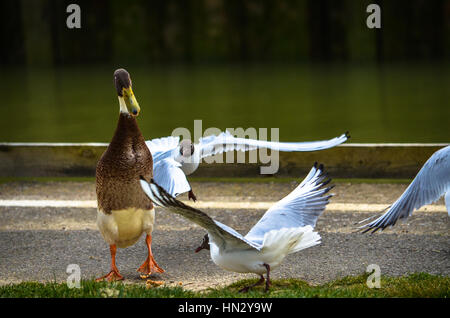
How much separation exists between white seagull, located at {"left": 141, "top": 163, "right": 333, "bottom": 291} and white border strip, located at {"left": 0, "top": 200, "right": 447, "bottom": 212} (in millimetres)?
1536

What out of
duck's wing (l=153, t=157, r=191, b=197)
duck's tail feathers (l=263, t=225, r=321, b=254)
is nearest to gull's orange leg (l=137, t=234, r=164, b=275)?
duck's wing (l=153, t=157, r=191, b=197)

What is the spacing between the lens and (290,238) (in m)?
3.72

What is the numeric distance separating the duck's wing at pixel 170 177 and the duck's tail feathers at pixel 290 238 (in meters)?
0.92

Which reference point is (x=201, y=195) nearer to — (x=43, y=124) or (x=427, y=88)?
(x=43, y=124)

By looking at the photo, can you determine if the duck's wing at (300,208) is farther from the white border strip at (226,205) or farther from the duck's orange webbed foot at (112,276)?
the white border strip at (226,205)

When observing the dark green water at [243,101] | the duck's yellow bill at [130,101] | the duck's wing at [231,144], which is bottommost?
the dark green water at [243,101]

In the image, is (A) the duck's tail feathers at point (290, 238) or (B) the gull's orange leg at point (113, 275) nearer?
(A) the duck's tail feathers at point (290, 238)

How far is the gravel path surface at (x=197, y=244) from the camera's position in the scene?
14.8 ft

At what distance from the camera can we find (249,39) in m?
17.2

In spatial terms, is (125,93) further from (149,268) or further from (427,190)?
(427,190)

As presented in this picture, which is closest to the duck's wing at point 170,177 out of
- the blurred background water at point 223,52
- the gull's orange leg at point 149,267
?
the gull's orange leg at point 149,267

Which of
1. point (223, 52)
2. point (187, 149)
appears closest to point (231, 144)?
point (187, 149)

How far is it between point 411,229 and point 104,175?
2.26 metres

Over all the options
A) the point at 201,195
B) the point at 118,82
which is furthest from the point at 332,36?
the point at 118,82
